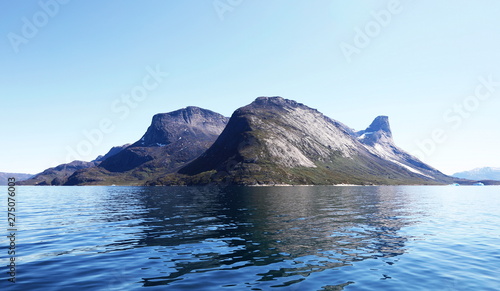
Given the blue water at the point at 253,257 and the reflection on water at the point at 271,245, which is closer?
the blue water at the point at 253,257

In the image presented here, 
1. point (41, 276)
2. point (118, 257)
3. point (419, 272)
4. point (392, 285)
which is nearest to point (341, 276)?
point (392, 285)

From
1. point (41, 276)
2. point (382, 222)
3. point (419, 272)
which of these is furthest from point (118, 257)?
point (382, 222)

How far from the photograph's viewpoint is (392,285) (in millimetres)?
21062

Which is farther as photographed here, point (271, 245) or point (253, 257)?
point (271, 245)

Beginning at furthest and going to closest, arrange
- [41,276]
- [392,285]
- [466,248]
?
[466,248]
[41,276]
[392,285]

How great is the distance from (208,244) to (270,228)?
13.6 meters

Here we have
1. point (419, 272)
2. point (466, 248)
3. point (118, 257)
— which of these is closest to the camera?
point (419, 272)

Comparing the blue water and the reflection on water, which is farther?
the reflection on water

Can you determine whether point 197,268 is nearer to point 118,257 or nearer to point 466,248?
point 118,257

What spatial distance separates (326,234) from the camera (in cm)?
4047

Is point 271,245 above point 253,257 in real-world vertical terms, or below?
below

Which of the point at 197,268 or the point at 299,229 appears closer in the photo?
the point at 197,268

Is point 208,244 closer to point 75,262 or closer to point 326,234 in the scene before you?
point 75,262

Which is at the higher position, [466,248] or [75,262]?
[75,262]
